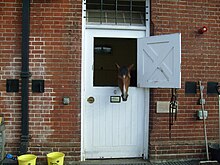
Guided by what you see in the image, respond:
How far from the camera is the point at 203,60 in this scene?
193 inches

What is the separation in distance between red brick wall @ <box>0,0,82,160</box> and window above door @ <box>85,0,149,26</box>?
14.0 inches

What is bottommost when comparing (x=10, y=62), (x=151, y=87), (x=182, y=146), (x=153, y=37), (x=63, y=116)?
(x=182, y=146)

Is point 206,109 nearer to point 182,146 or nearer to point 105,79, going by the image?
point 182,146

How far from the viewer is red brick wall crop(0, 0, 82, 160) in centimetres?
454

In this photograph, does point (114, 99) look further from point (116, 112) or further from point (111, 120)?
point (111, 120)

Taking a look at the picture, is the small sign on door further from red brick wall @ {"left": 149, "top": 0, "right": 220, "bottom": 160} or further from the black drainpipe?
the black drainpipe

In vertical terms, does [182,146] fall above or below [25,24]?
below

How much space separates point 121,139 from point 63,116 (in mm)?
1220

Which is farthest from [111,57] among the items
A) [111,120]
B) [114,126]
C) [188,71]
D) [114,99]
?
[188,71]

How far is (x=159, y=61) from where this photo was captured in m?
4.48

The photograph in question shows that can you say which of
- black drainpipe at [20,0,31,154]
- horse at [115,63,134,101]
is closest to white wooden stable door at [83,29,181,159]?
horse at [115,63,134,101]

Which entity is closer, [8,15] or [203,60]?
[8,15]

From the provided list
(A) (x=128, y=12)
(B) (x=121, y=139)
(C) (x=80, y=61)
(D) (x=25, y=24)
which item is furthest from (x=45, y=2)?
(B) (x=121, y=139)

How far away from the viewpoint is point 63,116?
4.62 metres
